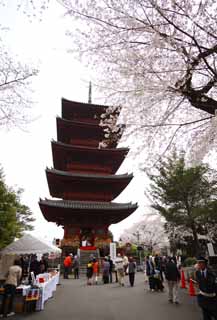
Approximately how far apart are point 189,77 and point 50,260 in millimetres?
18506

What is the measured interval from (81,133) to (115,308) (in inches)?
797

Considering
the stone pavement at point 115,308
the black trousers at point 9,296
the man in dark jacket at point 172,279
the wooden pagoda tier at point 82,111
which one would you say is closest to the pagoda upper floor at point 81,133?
the wooden pagoda tier at point 82,111

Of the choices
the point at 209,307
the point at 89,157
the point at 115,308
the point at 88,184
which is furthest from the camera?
the point at 89,157

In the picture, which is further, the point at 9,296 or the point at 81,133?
the point at 81,133

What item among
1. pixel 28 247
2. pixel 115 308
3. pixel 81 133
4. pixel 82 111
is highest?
pixel 82 111

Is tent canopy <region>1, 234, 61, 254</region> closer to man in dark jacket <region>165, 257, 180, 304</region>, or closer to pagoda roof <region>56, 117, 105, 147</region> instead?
man in dark jacket <region>165, 257, 180, 304</region>

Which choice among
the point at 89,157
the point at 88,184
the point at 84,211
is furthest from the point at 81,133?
the point at 84,211

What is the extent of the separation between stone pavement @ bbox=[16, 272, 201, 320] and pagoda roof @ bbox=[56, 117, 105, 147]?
17.8 m

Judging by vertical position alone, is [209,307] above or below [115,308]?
above

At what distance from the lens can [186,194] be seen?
18812 millimetres

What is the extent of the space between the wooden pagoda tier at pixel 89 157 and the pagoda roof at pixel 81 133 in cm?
190

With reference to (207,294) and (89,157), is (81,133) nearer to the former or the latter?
(89,157)

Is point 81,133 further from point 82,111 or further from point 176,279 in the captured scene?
point 176,279

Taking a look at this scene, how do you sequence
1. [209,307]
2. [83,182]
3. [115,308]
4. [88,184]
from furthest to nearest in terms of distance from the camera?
[88,184]
[83,182]
[115,308]
[209,307]
